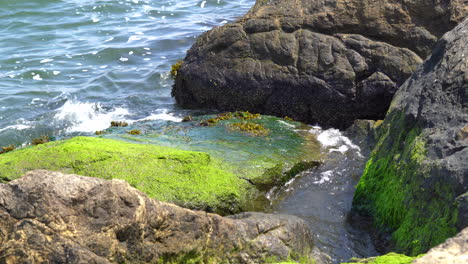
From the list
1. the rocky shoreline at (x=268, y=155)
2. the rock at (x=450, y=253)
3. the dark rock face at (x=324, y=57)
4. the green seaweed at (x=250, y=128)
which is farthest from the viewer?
the dark rock face at (x=324, y=57)

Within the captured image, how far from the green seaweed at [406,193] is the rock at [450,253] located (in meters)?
1.71

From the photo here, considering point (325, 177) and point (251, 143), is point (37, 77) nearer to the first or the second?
point (251, 143)

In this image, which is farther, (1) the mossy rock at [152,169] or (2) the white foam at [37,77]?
(2) the white foam at [37,77]

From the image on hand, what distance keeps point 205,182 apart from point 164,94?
7678 millimetres

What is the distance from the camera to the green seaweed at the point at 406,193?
6266 mm

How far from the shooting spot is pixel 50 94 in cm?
1609

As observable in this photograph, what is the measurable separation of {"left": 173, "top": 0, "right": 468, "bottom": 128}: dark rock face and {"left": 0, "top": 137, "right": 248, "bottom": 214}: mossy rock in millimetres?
3754

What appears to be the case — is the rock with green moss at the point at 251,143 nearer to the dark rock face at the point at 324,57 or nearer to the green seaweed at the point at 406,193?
the dark rock face at the point at 324,57

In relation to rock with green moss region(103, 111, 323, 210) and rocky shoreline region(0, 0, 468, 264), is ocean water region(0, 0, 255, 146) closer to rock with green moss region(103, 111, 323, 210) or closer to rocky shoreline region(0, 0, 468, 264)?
rock with green moss region(103, 111, 323, 210)

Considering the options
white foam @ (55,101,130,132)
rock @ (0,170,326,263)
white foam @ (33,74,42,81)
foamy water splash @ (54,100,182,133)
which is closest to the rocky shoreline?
rock @ (0,170,326,263)

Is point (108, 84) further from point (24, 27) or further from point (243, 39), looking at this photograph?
point (24, 27)

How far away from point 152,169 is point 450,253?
16.2 ft


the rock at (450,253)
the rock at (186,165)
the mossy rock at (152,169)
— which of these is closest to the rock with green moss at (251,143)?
the rock at (186,165)

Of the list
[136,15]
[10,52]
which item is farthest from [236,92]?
[136,15]
